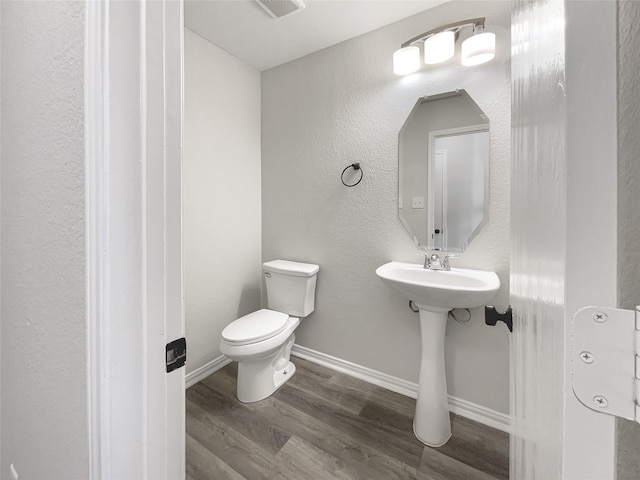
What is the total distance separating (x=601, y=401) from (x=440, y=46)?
177 centimetres

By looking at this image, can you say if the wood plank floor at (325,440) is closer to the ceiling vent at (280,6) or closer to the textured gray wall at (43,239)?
the textured gray wall at (43,239)

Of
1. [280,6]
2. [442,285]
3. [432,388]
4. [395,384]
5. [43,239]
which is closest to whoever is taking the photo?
[43,239]

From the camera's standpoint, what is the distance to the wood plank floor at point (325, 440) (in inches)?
48.3

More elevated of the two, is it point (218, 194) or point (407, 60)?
point (407, 60)

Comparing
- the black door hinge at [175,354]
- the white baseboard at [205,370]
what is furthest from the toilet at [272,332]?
the black door hinge at [175,354]

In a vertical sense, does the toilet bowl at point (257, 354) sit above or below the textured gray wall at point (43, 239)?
below

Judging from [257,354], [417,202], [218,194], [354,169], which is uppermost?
[354,169]

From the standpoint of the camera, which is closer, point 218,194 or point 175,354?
point 175,354

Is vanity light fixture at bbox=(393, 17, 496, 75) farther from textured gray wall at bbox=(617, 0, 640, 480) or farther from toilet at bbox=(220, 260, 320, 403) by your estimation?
textured gray wall at bbox=(617, 0, 640, 480)

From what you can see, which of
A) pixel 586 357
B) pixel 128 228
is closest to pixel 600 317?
pixel 586 357

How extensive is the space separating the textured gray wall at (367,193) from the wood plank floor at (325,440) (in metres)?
0.24

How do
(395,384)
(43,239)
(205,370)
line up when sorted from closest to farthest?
(43,239)
(395,384)
(205,370)

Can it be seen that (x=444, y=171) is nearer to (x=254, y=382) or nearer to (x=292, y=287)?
(x=292, y=287)

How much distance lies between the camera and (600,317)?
239 mm
